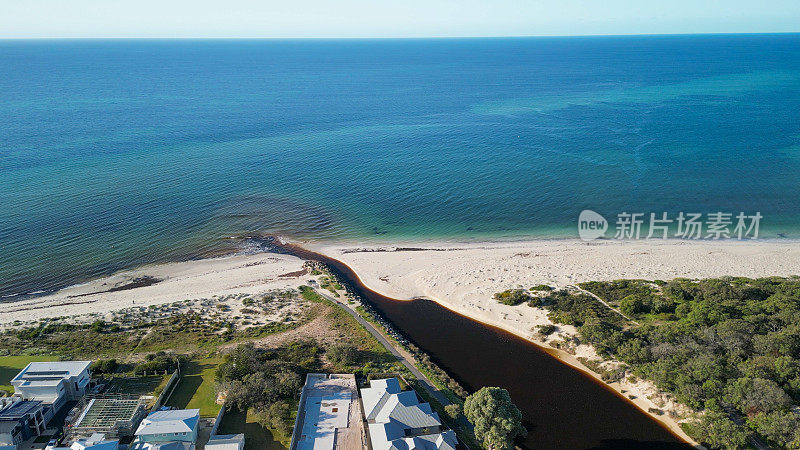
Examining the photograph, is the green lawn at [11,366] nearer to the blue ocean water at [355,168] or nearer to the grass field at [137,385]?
the grass field at [137,385]

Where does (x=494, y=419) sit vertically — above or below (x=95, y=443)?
above

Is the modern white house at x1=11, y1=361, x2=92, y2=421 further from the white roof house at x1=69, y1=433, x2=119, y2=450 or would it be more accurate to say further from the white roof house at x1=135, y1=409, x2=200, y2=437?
the white roof house at x1=135, y1=409, x2=200, y2=437

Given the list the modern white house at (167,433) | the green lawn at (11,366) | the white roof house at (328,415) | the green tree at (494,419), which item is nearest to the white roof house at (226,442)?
the modern white house at (167,433)

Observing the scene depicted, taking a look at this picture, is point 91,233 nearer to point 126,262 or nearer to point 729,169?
point 126,262

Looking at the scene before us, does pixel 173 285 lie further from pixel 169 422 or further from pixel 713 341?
pixel 713 341

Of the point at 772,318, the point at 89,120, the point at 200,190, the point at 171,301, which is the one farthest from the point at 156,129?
the point at 772,318

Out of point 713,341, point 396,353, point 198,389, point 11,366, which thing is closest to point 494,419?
point 396,353

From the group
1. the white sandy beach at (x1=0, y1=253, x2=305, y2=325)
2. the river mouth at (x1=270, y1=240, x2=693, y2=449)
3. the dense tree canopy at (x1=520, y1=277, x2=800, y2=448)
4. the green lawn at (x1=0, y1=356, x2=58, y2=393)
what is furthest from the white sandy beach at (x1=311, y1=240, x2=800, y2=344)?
A: the green lawn at (x1=0, y1=356, x2=58, y2=393)
